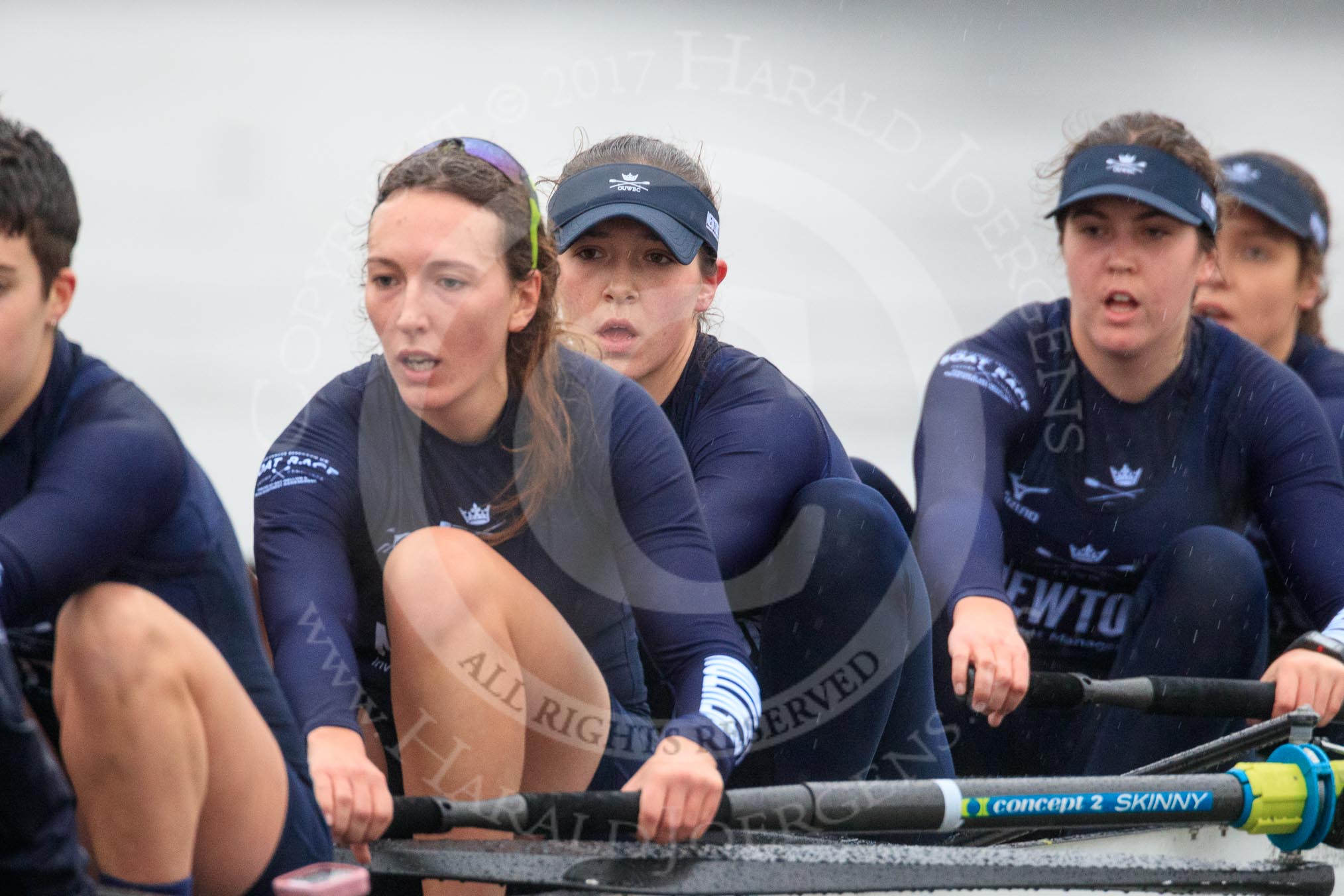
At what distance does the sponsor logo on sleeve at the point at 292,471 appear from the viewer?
1292mm

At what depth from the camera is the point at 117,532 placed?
99 cm

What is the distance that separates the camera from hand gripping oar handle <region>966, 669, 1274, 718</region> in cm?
153

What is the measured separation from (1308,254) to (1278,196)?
0.35 feet

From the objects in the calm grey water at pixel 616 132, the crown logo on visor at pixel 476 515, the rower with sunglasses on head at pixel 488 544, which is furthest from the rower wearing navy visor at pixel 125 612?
the calm grey water at pixel 616 132

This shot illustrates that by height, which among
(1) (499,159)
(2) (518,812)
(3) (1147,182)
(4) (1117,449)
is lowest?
(2) (518,812)

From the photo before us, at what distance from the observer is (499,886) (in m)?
1.24

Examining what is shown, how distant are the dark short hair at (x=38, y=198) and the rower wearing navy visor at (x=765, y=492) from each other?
0.66 metres

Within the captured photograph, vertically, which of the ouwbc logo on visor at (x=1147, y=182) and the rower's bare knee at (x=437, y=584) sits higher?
the ouwbc logo on visor at (x=1147, y=182)

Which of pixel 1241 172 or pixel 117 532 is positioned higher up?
pixel 1241 172

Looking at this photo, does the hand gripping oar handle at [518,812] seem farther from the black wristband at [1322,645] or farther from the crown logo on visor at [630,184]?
the black wristband at [1322,645]

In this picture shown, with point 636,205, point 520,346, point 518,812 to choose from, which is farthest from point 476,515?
point 636,205

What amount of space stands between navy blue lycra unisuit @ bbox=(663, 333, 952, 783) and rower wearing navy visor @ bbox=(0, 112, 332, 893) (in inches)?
22.6

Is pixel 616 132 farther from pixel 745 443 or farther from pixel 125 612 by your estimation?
pixel 125 612

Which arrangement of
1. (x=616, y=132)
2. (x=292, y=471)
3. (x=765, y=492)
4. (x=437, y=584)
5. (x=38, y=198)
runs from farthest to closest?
(x=616, y=132) → (x=765, y=492) → (x=292, y=471) → (x=437, y=584) → (x=38, y=198)
